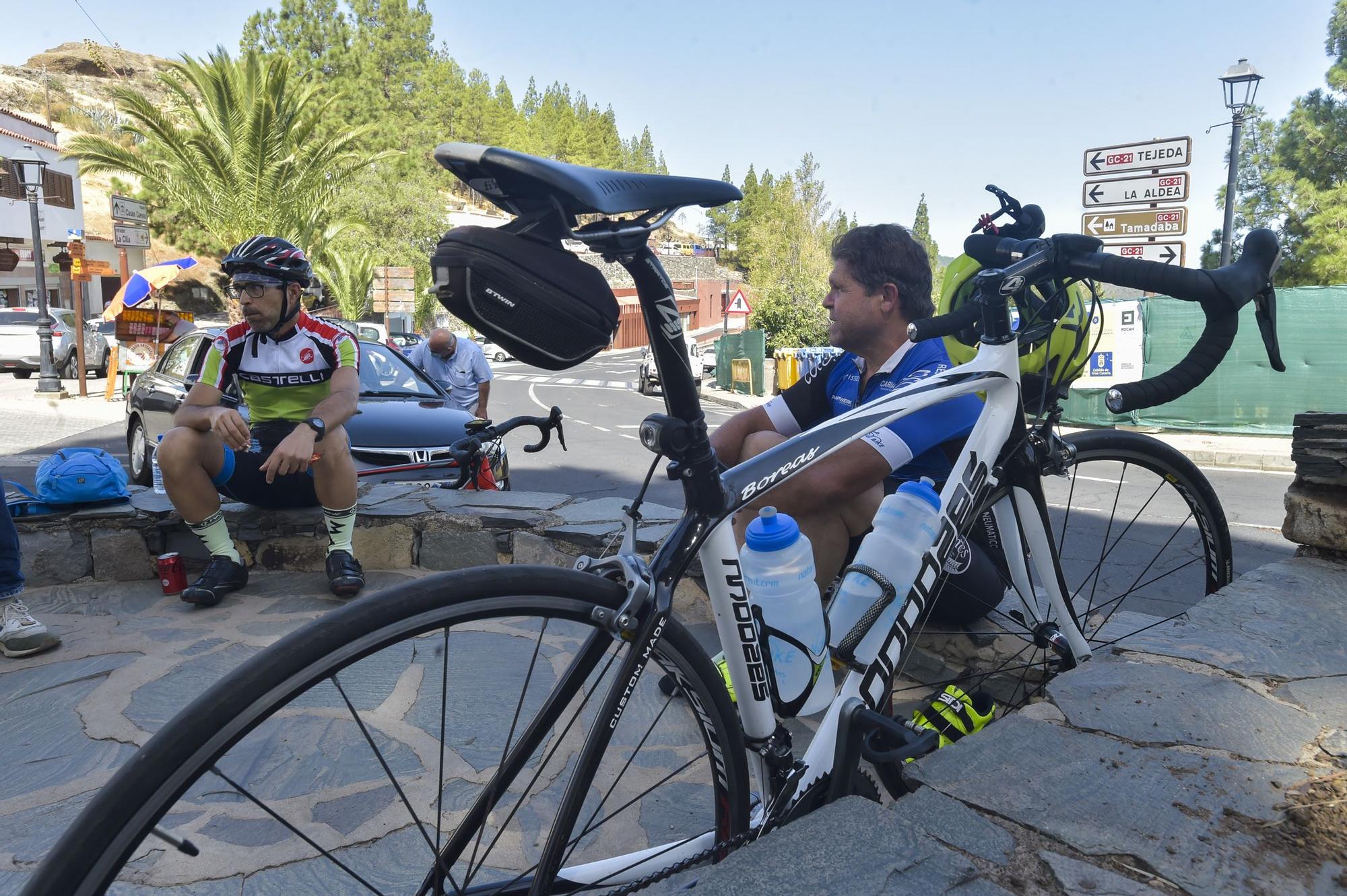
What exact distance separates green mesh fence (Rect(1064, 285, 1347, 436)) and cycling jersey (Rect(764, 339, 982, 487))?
34.7 feet

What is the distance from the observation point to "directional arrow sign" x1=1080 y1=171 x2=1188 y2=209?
467 inches

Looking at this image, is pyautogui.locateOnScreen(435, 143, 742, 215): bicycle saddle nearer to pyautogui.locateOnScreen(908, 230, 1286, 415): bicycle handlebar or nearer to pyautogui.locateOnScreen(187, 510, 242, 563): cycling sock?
pyautogui.locateOnScreen(908, 230, 1286, 415): bicycle handlebar

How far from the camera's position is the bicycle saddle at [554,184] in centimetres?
122

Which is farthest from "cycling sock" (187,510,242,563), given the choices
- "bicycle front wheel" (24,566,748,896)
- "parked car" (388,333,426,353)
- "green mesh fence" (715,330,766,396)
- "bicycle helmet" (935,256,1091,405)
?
"green mesh fence" (715,330,766,396)

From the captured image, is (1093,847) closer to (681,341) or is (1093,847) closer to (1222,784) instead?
(1222,784)

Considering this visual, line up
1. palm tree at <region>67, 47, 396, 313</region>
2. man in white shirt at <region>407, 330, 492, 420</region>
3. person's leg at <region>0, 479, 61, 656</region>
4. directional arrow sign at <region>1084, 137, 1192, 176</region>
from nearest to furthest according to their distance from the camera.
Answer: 1. person's leg at <region>0, 479, 61, 656</region>
2. man in white shirt at <region>407, 330, 492, 420</region>
3. directional arrow sign at <region>1084, 137, 1192, 176</region>
4. palm tree at <region>67, 47, 396, 313</region>

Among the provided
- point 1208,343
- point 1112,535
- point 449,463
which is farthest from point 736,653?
point 1112,535

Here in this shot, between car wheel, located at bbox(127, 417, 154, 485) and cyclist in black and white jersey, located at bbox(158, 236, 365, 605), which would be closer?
cyclist in black and white jersey, located at bbox(158, 236, 365, 605)

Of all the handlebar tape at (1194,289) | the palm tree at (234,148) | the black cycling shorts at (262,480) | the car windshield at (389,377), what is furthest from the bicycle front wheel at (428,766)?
the palm tree at (234,148)

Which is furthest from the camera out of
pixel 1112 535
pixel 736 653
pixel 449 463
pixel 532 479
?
pixel 532 479

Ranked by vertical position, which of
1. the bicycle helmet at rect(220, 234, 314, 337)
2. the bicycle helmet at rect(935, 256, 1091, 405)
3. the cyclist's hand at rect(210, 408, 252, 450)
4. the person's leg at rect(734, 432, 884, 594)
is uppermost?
the bicycle helmet at rect(220, 234, 314, 337)

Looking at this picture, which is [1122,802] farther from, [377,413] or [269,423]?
[377,413]

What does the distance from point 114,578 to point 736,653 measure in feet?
11.9

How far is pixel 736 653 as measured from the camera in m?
1.64
